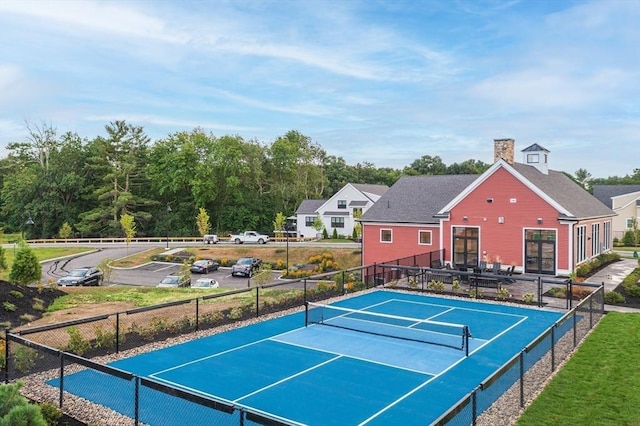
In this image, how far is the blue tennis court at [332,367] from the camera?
392 inches

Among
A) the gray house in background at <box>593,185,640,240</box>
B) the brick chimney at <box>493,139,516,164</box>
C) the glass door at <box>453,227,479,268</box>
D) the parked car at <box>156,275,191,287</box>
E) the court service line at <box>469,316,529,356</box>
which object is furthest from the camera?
the gray house in background at <box>593,185,640,240</box>

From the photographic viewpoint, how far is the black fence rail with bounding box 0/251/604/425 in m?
8.90

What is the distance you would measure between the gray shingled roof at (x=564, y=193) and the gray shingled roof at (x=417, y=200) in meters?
4.77

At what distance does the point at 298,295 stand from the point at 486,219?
44.1ft

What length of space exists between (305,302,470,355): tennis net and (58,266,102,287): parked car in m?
21.3

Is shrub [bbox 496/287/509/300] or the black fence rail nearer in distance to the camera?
the black fence rail

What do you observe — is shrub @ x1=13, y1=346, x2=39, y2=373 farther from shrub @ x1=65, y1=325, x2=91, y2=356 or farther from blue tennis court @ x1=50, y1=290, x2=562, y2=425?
shrub @ x1=65, y1=325, x2=91, y2=356

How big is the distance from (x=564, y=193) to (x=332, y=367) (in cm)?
2359

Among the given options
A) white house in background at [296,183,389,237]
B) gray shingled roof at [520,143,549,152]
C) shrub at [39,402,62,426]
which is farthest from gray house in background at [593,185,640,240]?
shrub at [39,402,62,426]

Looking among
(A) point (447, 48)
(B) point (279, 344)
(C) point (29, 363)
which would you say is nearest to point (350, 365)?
(B) point (279, 344)

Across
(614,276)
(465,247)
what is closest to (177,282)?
(465,247)

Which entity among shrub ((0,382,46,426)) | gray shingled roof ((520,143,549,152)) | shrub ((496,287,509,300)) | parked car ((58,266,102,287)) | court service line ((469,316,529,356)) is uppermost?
gray shingled roof ((520,143,549,152))

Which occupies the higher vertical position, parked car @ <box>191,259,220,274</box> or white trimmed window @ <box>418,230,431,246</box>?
white trimmed window @ <box>418,230,431,246</box>

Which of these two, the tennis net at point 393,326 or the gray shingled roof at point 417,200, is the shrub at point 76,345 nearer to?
the tennis net at point 393,326
